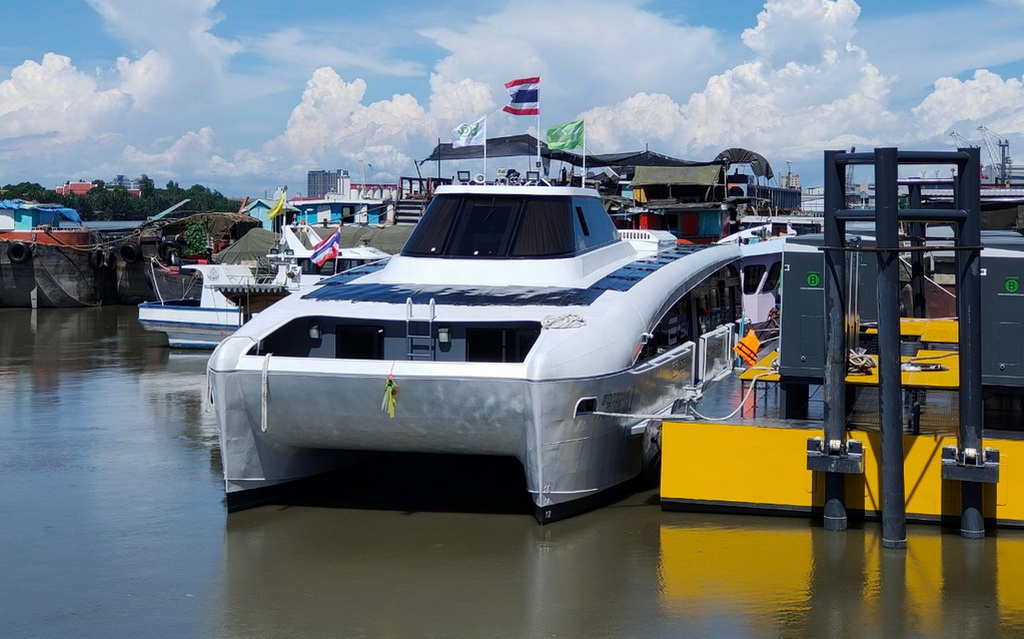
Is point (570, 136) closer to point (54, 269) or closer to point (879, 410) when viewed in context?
point (879, 410)

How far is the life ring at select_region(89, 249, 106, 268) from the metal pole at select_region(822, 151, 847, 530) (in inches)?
1310

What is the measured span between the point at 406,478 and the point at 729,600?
4850 millimetres

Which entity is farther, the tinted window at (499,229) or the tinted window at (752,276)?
the tinted window at (752,276)

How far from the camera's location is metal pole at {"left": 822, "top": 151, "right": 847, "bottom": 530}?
9742 millimetres

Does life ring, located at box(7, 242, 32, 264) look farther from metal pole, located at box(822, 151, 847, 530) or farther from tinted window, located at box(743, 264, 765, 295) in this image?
metal pole, located at box(822, 151, 847, 530)

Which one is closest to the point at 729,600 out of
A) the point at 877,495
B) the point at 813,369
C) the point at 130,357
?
the point at 877,495

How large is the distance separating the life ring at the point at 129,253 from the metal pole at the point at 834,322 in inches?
1311

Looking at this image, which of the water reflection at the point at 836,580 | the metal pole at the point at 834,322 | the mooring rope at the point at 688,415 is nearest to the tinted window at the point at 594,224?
the mooring rope at the point at 688,415

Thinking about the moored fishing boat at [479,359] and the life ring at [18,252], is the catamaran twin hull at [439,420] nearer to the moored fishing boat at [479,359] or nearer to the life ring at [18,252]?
the moored fishing boat at [479,359]

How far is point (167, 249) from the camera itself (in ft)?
137

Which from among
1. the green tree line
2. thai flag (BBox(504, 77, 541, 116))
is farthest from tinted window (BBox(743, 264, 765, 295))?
the green tree line

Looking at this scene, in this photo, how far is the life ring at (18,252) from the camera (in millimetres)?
36906

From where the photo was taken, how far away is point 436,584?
28.9 feet

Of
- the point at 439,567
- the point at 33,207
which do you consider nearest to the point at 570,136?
the point at 439,567
